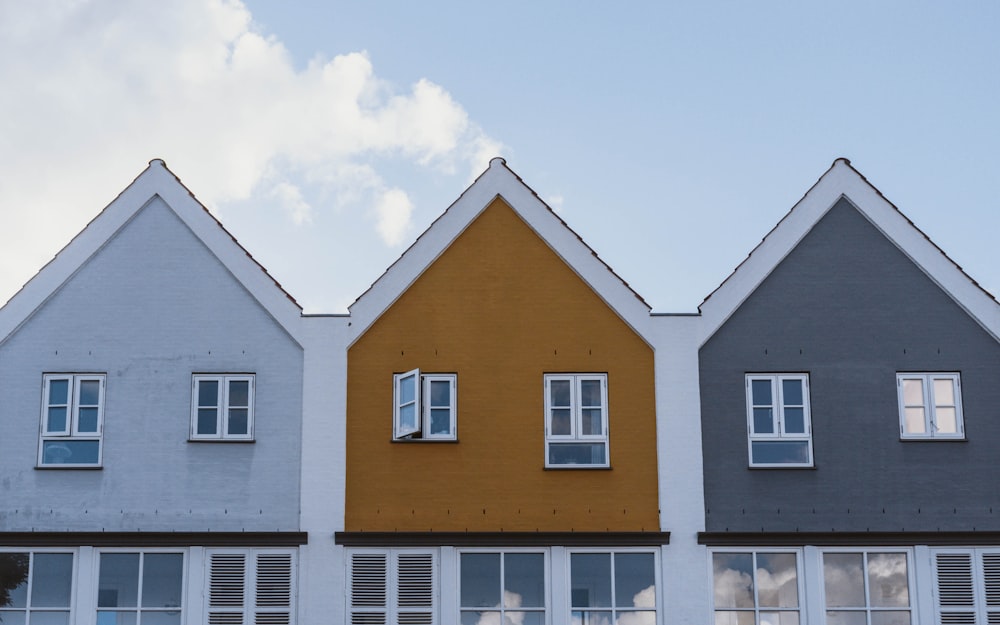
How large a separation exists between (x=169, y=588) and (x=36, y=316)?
6.09 m

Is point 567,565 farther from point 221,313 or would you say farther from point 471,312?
point 221,313

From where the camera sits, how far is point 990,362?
28.3 m

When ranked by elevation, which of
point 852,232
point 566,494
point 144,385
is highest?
point 852,232

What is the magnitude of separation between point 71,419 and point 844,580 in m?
15.2

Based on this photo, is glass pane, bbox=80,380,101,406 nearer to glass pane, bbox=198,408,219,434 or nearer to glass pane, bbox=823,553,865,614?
glass pane, bbox=198,408,219,434

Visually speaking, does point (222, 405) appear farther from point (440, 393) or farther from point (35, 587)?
point (35, 587)

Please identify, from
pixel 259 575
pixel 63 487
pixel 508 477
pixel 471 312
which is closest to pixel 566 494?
pixel 508 477

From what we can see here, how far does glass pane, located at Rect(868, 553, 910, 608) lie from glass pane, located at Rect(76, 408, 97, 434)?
15.2 metres

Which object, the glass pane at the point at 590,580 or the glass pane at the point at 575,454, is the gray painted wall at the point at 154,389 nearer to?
the glass pane at the point at 575,454

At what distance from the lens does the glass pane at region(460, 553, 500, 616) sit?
27.2m

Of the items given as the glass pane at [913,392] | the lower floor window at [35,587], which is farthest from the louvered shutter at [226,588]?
the glass pane at [913,392]

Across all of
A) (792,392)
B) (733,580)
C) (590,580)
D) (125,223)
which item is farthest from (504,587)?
(125,223)

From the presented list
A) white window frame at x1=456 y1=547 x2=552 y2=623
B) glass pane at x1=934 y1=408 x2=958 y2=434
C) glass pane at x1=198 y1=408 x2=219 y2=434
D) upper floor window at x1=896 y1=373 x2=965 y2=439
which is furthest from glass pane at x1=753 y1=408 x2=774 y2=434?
glass pane at x1=198 y1=408 x2=219 y2=434

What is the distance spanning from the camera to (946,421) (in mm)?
28031
